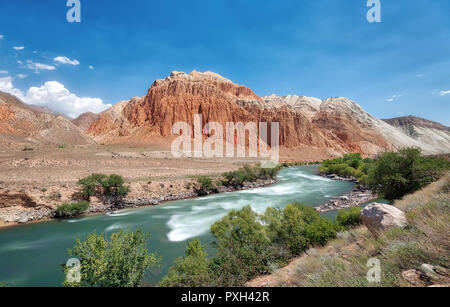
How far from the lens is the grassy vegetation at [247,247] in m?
7.54

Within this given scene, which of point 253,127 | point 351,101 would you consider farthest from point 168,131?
point 351,101

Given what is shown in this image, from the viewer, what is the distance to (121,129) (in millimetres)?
81125

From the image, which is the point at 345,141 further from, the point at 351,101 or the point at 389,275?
the point at 389,275

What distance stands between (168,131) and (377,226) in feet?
248

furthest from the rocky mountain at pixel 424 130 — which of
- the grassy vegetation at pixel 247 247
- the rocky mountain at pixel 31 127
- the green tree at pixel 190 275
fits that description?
the rocky mountain at pixel 31 127

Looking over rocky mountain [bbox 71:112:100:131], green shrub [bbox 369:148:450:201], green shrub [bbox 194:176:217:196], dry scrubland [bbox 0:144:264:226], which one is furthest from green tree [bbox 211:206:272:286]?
rocky mountain [bbox 71:112:100:131]

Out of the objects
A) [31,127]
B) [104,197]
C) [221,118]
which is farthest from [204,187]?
[221,118]

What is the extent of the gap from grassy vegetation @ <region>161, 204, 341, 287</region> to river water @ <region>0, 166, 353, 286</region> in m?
2.87

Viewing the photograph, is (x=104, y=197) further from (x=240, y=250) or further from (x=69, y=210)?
(x=240, y=250)

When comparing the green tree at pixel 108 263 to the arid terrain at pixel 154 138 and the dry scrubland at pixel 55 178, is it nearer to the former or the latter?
the arid terrain at pixel 154 138

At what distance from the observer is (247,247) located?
915 cm

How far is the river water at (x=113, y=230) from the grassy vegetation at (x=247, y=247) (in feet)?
9.43

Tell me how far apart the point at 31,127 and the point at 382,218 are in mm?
69500
